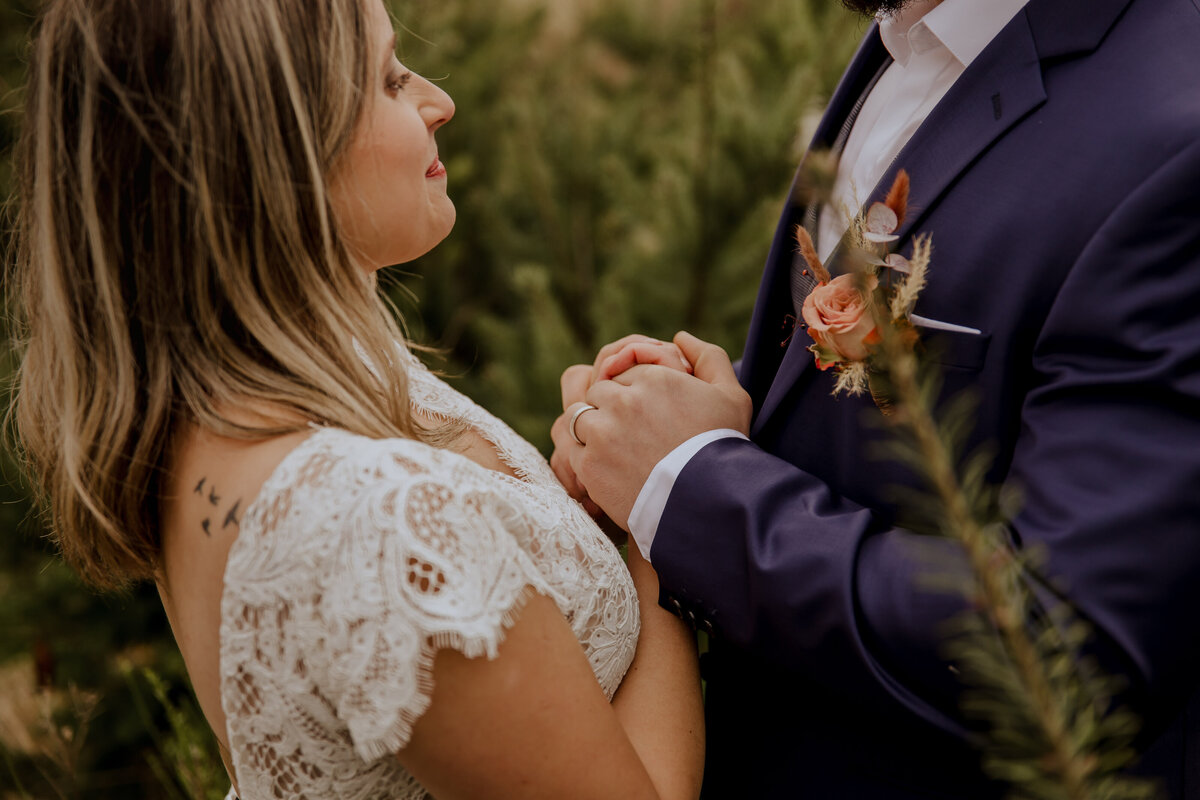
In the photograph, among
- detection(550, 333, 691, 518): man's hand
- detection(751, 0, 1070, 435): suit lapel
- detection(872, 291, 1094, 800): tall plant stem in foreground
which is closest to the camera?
detection(872, 291, 1094, 800): tall plant stem in foreground

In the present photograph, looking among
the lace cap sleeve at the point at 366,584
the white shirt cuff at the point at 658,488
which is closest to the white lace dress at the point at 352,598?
the lace cap sleeve at the point at 366,584

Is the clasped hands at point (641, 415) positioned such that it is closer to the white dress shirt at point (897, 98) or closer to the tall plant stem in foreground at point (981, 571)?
the white dress shirt at point (897, 98)

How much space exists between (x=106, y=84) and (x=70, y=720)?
2.42m

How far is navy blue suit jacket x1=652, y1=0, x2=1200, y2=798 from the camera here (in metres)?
1.11

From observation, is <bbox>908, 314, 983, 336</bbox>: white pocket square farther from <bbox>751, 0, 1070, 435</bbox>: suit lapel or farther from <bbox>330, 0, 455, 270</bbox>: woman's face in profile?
<bbox>330, 0, 455, 270</bbox>: woman's face in profile

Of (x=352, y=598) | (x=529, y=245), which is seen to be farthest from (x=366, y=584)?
(x=529, y=245)

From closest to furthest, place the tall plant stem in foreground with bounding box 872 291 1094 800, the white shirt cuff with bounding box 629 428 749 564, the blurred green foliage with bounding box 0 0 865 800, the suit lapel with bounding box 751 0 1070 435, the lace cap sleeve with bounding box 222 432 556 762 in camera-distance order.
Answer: the tall plant stem in foreground with bounding box 872 291 1094 800 < the lace cap sleeve with bounding box 222 432 556 762 < the suit lapel with bounding box 751 0 1070 435 < the white shirt cuff with bounding box 629 428 749 564 < the blurred green foliage with bounding box 0 0 865 800

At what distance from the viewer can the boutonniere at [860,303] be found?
49.6 inches

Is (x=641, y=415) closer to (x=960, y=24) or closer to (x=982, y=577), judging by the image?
(x=960, y=24)

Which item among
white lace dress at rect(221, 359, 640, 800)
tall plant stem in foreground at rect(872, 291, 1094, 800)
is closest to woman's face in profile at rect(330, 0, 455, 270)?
white lace dress at rect(221, 359, 640, 800)

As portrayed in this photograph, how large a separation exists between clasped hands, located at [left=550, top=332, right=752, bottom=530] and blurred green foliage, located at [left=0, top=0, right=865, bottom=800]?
1.20 meters

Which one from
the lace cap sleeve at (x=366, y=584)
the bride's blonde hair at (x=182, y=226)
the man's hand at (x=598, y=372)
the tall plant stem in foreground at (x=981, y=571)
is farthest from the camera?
the man's hand at (x=598, y=372)

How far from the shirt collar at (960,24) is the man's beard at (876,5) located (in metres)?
0.04

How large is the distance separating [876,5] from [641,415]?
0.82m
